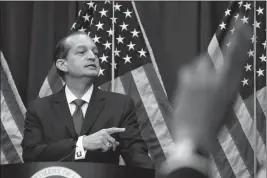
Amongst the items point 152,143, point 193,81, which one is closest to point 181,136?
point 193,81

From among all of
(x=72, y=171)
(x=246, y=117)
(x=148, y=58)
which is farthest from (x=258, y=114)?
(x=72, y=171)

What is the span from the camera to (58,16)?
459 centimetres

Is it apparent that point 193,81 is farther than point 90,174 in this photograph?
No

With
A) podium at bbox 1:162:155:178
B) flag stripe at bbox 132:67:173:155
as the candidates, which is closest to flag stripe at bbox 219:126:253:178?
flag stripe at bbox 132:67:173:155

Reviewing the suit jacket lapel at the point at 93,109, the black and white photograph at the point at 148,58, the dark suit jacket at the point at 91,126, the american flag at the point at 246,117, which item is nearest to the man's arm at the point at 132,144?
the dark suit jacket at the point at 91,126

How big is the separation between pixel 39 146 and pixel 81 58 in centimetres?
61

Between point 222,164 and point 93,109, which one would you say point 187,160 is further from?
point 222,164

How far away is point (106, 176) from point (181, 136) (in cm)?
136

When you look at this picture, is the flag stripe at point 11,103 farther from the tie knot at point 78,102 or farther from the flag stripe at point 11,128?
the tie knot at point 78,102

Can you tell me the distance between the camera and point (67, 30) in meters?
4.55

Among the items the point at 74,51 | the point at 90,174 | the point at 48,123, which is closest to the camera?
the point at 90,174

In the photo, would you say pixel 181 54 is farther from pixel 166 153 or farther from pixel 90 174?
pixel 90 174

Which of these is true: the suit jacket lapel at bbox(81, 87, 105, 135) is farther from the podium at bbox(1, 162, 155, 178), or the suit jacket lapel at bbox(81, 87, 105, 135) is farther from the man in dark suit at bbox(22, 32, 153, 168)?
the podium at bbox(1, 162, 155, 178)

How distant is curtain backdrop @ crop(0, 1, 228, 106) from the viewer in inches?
176
